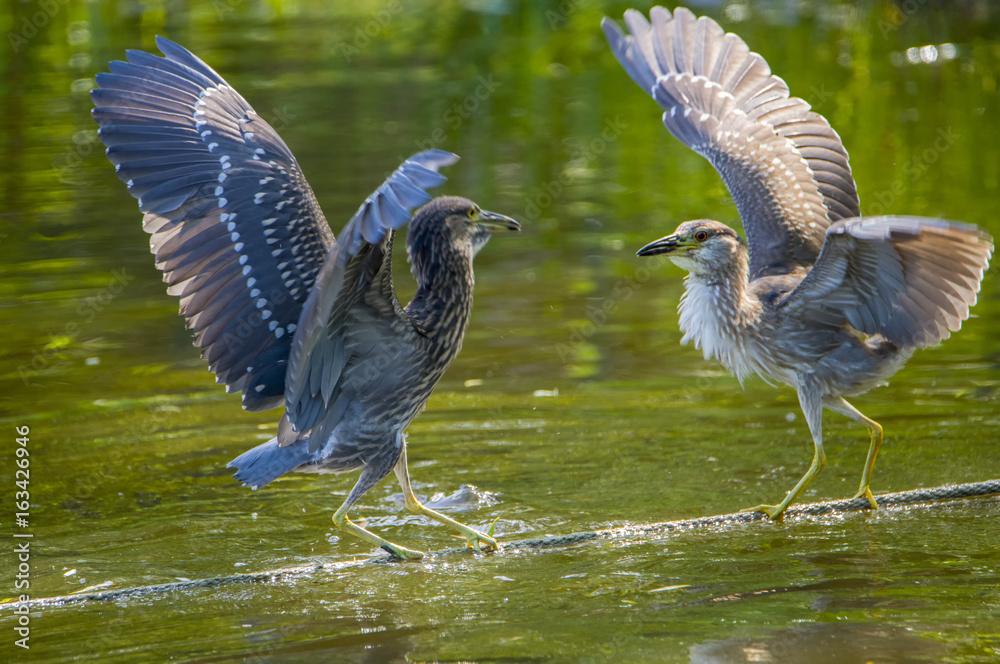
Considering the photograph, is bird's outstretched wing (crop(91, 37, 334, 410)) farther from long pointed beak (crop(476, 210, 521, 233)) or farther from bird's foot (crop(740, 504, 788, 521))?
bird's foot (crop(740, 504, 788, 521))

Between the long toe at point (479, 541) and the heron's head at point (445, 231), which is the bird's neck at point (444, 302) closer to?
the heron's head at point (445, 231)

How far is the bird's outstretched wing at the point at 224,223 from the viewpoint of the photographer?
5.55m

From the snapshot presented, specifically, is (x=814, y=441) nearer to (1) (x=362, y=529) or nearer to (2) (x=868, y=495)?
(2) (x=868, y=495)

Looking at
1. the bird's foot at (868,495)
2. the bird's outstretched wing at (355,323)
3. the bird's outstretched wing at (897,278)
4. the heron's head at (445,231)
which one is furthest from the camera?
the bird's foot at (868,495)

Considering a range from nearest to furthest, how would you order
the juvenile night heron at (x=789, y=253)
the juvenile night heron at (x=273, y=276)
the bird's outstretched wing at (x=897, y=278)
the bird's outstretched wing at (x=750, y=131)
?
the bird's outstretched wing at (x=897, y=278), the juvenile night heron at (x=273, y=276), the juvenile night heron at (x=789, y=253), the bird's outstretched wing at (x=750, y=131)

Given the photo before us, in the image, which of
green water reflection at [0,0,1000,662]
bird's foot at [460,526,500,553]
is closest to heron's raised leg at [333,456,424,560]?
green water reflection at [0,0,1000,662]

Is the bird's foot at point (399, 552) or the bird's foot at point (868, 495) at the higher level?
the bird's foot at point (868, 495)

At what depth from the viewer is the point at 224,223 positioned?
5570mm

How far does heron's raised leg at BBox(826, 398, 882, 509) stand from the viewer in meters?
6.00

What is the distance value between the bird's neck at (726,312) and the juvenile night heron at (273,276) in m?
1.32

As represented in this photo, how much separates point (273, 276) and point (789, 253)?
10.3ft

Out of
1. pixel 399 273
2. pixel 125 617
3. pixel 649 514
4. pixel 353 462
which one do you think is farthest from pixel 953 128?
pixel 125 617

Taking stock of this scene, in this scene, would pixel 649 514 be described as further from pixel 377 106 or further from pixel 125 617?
pixel 377 106

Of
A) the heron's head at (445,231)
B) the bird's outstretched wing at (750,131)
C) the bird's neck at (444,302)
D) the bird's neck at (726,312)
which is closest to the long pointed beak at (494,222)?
the heron's head at (445,231)
